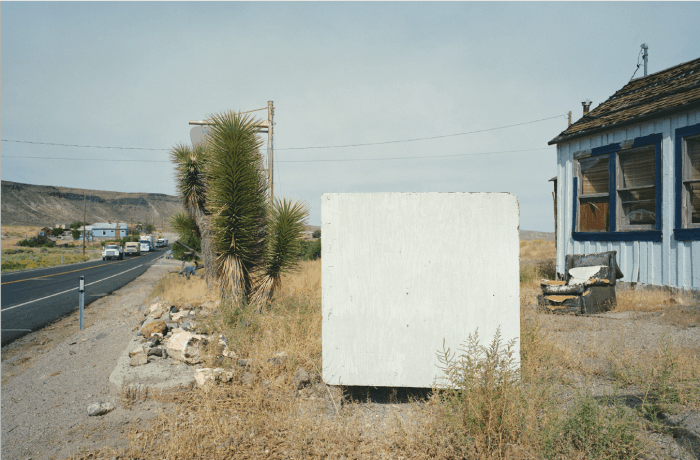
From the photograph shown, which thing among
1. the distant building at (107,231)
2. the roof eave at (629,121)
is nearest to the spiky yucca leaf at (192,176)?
the roof eave at (629,121)

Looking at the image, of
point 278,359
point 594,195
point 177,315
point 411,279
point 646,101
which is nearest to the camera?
point 411,279

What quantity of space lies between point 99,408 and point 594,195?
10636 mm

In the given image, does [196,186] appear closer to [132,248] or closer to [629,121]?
[629,121]

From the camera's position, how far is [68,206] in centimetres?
12875

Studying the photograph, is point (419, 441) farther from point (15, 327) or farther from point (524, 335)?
point (15, 327)

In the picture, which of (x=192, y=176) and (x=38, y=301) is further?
(x=38, y=301)

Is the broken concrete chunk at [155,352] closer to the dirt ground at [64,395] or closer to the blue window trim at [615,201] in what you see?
the dirt ground at [64,395]

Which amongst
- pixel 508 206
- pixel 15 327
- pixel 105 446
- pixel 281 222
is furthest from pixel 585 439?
pixel 15 327

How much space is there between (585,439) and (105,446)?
3.80 m

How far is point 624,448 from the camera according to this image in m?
2.52

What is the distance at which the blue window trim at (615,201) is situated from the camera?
782cm

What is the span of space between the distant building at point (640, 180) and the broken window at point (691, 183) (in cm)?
2

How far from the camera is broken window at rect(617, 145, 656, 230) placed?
8.17 metres

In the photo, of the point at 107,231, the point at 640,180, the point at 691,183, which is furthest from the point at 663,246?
the point at 107,231
